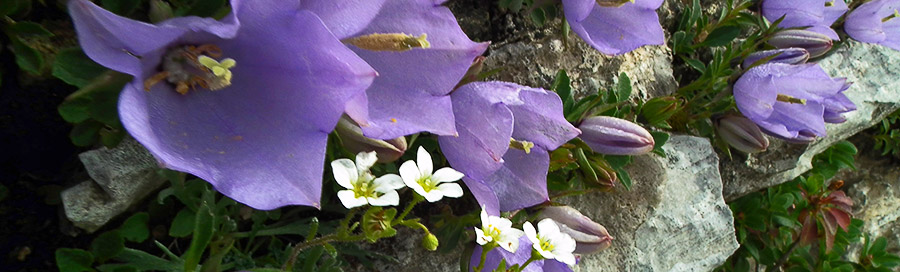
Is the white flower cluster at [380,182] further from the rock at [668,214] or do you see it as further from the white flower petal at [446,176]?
the rock at [668,214]

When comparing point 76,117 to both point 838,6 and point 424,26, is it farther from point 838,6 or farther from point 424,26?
point 838,6

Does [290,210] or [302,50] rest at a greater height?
[302,50]

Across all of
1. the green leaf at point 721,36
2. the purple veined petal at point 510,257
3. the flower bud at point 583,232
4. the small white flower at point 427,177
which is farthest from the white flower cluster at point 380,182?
the green leaf at point 721,36

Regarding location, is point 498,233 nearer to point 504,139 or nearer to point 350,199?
point 504,139

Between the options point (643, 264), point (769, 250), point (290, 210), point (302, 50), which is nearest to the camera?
point (302, 50)

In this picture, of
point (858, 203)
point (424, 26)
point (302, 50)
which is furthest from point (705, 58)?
point (302, 50)

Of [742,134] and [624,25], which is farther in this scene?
[742,134]

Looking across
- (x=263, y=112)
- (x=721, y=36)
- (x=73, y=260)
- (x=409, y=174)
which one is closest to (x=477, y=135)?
(x=409, y=174)
